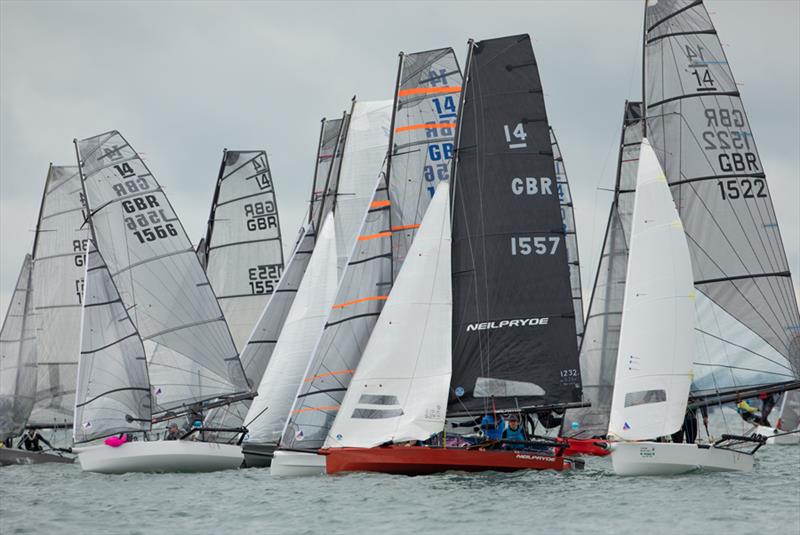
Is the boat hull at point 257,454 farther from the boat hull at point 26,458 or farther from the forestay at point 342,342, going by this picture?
the boat hull at point 26,458

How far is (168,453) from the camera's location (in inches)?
1178

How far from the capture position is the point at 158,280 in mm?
34250

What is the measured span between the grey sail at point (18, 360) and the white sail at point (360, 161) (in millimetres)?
10242

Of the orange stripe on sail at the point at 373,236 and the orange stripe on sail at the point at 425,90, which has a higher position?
the orange stripe on sail at the point at 425,90

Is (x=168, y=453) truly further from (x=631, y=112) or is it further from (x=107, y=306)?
(x=631, y=112)

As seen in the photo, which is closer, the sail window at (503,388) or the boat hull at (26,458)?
the sail window at (503,388)

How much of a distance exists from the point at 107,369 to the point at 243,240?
1172cm

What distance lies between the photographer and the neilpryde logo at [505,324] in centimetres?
2789

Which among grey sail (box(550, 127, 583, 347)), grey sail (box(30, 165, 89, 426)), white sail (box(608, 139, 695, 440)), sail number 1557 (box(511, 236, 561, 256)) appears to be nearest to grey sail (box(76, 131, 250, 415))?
grey sail (box(30, 165, 89, 426))

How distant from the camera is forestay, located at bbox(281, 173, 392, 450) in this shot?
1151 inches

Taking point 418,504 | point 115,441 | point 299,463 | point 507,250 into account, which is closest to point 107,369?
point 115,441

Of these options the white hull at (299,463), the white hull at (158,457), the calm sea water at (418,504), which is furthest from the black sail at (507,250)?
the white hull at (158,457)

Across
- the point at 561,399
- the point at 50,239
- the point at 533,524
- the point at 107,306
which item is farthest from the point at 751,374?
the point at 50,239

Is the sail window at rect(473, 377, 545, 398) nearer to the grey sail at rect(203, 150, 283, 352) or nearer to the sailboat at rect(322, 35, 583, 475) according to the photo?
the sailboat at rect(322, 35, 583, 475)
